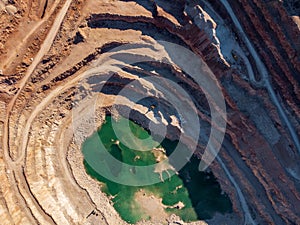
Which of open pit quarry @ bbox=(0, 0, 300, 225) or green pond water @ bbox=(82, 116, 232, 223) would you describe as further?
green pond water @ bbox=(82, 116, 232, 223)

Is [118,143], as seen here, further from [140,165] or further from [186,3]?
[186,3]

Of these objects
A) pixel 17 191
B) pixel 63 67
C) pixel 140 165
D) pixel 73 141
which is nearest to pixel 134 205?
pixel 140 165

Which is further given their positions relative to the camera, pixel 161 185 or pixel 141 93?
pixel 161 185

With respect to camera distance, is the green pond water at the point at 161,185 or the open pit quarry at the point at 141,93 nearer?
the open pit quarry at the point at 141,93

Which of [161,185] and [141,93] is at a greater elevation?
[141,93]
